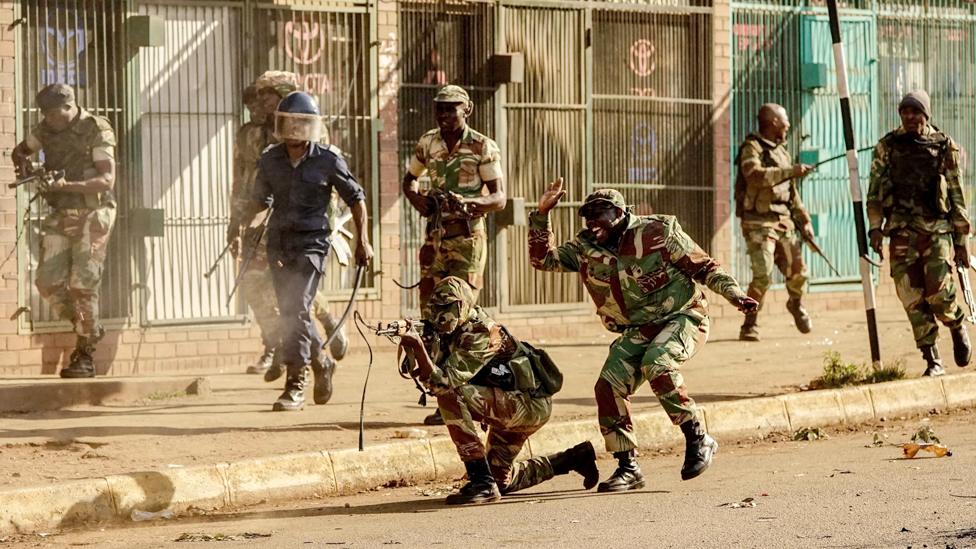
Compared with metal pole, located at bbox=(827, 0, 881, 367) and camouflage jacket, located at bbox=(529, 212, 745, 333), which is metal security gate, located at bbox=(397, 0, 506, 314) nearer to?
metal pole, located at bbox=(827, 0, 881, 367)

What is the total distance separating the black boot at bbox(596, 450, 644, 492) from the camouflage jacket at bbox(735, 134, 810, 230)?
258 inches

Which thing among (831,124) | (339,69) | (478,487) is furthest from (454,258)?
(831,124)

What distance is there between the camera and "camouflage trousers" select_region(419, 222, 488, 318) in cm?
1029

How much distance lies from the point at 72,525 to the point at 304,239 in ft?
9.74

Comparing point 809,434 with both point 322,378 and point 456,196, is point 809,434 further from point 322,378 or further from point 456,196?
point 322,378

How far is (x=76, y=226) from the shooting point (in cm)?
1238

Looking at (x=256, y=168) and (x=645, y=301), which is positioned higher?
(x=256, y=168)

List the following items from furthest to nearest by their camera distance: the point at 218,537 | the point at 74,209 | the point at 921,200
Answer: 1. the point at 74,209
2. the point at 921,200
3. the point at 218,537

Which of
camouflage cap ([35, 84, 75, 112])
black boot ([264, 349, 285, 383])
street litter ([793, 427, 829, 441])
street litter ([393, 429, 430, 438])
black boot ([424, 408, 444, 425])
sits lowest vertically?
street litter ([793, 427, 829, 441])

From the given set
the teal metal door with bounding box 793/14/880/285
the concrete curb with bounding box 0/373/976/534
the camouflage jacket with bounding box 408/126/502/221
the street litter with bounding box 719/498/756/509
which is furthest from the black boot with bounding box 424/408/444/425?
the teal metal door with bounding box 793/14/880/285

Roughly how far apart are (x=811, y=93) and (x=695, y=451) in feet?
32.3

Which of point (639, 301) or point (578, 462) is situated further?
point (639, 301)

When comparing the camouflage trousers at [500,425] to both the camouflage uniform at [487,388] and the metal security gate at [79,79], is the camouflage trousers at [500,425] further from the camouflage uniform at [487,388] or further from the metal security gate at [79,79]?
the metal security gate at [79,79]

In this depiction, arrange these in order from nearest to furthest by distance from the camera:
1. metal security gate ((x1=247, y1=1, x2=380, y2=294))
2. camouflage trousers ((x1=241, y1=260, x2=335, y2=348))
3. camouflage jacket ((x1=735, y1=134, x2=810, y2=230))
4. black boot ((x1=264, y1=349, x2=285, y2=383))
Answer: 1. black boot ((x1=264, y1=349, x2=285, y2=383))
2. camouflage trousers ((x1=241, y1=260, x2=335, y2=348))
3. metal security gate ((x1=247, y1=1, x2=380, y2=294))
4. camouflage jacket ((x1=735, y1=134, x2=810, y2=230))
